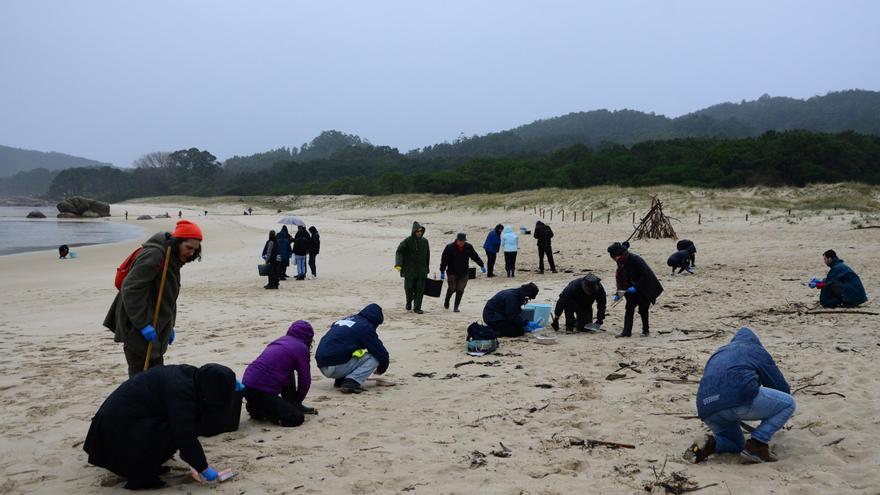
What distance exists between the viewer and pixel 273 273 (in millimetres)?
13992

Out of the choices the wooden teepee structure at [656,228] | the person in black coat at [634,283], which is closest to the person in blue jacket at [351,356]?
the person in black coat at [634,283]

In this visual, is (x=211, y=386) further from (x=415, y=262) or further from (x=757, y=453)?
(x=415, y=262)

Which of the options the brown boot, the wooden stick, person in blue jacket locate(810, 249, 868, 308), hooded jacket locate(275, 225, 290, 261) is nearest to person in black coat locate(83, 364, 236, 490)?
the wooden stick

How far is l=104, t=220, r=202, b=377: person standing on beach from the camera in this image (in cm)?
461

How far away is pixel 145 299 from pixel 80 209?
6384 cm

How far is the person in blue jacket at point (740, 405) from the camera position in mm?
4195

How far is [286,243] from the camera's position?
15.3 meters

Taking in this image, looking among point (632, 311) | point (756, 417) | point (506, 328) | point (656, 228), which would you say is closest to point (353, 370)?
point (506, 328)

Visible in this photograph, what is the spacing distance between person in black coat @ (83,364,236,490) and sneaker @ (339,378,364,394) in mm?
2407

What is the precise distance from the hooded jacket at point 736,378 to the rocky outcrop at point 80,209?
215ft

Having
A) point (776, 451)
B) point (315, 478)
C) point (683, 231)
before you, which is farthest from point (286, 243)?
point (683, 231)

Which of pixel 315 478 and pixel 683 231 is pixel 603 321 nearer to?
pixel 315 478

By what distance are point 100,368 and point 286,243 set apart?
8.43m

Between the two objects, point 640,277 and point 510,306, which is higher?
point 640,277
